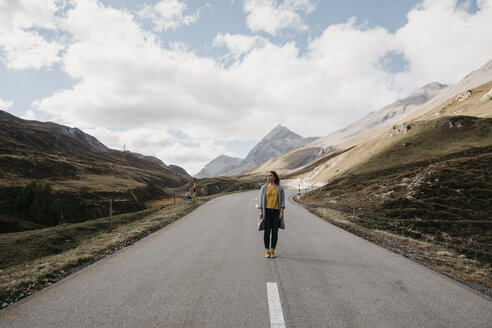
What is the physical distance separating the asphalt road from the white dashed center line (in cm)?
6

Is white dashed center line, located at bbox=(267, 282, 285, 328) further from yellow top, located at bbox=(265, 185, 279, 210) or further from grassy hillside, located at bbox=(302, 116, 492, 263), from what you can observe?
grassy hillside, located at bbox=(302, 116, 492, 263)

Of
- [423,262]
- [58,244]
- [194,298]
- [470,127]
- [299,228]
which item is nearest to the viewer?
[194,298]

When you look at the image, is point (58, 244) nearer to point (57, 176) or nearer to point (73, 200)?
point (73, 200)

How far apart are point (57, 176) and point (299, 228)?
5506cm

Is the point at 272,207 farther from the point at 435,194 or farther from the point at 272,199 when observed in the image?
the point at 435,194

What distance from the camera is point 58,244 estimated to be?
12852 millimetres

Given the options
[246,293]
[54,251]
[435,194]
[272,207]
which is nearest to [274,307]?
[246,293]

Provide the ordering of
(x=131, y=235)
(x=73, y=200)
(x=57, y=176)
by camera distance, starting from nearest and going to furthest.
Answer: (x=131, y=235)
(x=73, y=200)
(x=57, y=176)

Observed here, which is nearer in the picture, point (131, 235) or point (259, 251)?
point (259, 251)

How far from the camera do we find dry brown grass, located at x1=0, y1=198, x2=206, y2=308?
5.03 m


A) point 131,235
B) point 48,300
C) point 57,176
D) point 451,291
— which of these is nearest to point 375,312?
point 451,291

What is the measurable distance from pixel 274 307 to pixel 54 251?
13.1 meters

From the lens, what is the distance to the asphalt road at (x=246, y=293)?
3.62 m

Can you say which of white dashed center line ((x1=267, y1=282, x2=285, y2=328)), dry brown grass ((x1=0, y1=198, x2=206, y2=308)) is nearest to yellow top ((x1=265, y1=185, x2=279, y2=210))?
white dashed center line ((x1=267, y1=282, x2=285, y2=328))
